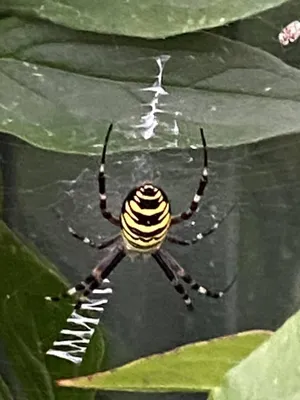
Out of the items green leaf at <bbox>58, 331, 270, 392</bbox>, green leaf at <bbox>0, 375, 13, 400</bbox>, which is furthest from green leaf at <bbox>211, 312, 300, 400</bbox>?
green leaf at <bbox>0, 375, 13, 400</bbox>

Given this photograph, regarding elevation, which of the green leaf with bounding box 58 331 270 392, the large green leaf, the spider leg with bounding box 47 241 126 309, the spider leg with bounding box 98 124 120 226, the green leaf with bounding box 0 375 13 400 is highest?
the large green leaf

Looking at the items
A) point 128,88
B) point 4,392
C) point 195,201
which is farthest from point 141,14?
point 4,392

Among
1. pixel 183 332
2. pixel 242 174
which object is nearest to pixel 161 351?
pixel 183 332

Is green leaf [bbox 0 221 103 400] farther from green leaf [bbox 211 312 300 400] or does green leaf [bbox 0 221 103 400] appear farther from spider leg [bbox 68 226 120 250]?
green leaf [bbox 211 312 300 400]

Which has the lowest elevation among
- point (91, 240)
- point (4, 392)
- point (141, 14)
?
point (4, 392)

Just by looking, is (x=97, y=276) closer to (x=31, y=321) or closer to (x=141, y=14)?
(x=31, y=321)

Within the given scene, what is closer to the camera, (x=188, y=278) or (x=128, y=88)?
(x=128, y=88)

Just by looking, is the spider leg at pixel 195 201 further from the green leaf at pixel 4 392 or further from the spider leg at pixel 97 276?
the green leaf at pixel 4 392
